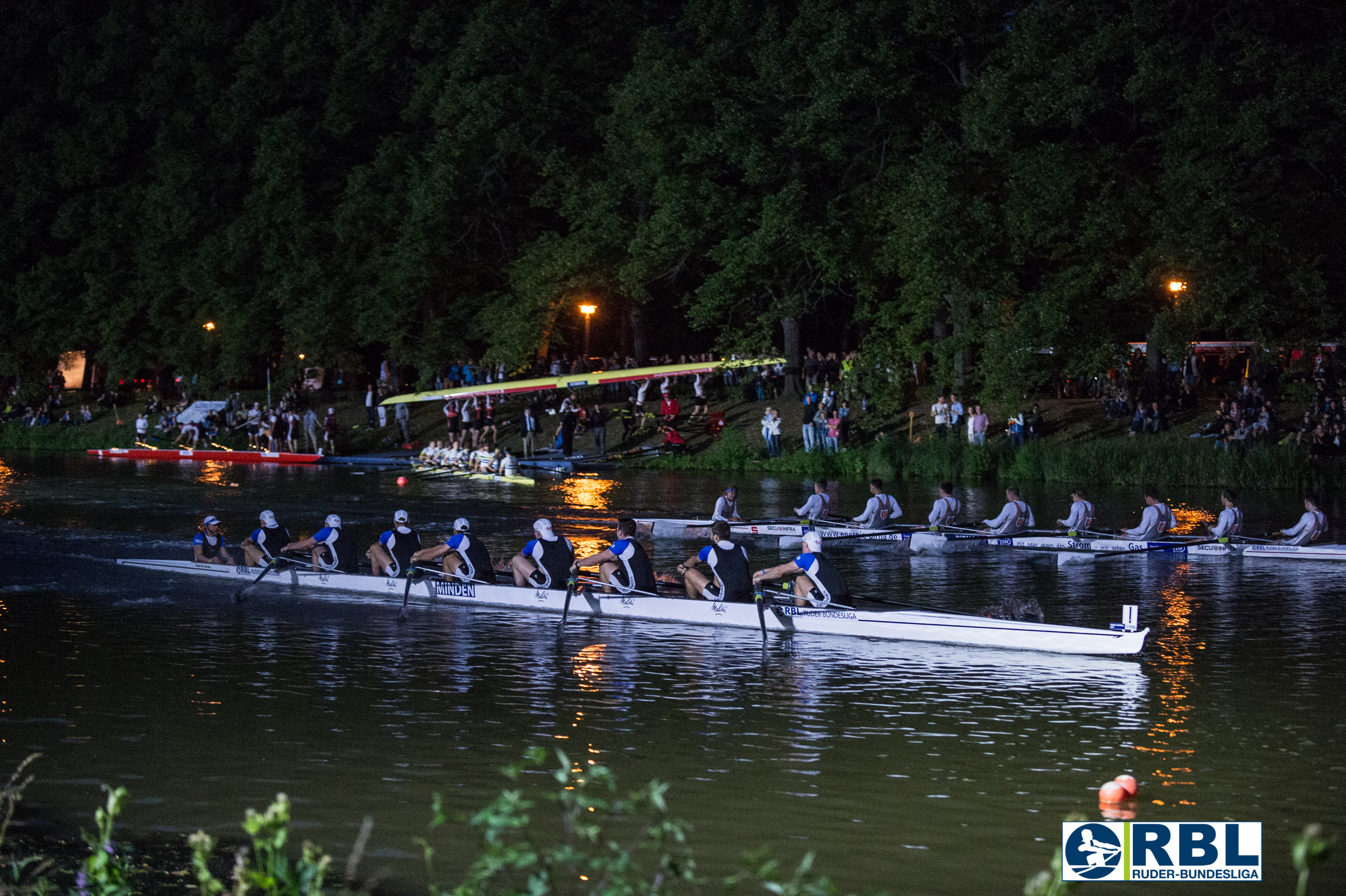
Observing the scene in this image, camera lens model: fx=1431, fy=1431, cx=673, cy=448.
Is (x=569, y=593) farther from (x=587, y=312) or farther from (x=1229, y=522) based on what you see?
(x=587, y=312)

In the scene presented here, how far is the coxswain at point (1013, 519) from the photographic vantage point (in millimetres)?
23578

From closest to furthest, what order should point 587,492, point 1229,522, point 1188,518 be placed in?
point 1229,522
point 1188,518
point 587,492

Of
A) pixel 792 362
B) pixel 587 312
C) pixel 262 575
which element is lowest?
pixel 262 575

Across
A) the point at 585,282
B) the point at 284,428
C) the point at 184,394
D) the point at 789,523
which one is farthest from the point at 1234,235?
the point at 184,394

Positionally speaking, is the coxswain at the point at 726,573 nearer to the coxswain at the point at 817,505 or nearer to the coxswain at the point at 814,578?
the coxswain at the point at 814,578

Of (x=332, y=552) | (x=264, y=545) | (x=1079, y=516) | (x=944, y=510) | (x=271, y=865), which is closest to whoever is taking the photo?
(x=271, y=865)

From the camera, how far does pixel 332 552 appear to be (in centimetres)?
1988

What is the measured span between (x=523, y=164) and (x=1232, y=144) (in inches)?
978

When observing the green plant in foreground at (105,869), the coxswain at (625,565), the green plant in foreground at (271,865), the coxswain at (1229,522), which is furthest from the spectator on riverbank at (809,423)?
the green plant in foreground at (271,865)

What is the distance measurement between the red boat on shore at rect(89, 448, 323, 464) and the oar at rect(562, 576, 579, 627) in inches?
1176

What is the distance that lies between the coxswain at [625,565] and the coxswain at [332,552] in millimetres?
3949

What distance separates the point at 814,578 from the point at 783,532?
30.2 feet

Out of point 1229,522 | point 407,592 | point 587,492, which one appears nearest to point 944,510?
point 1229,522

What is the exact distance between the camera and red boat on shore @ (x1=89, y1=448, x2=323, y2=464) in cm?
4634
